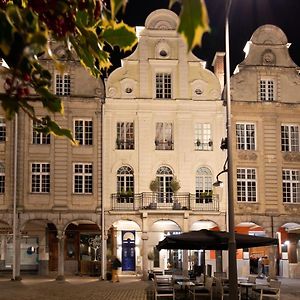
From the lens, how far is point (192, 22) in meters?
1.97

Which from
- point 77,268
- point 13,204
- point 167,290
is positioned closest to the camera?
point 167,290

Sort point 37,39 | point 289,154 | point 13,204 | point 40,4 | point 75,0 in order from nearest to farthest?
point 37,39
point 40,4
point 75,0
point 13,204
point 289,154

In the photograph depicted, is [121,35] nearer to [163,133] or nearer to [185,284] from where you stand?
[185,284]

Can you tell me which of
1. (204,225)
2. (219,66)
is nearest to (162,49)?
(219,66)

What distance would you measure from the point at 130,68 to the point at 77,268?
11719 mm

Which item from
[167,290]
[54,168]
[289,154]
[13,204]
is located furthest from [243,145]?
[167,290]

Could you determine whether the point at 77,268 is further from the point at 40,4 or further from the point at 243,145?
the point at 40,4

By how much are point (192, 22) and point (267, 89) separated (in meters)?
35.2

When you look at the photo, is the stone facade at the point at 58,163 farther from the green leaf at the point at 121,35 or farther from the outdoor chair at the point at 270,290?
the green leaf at the point at 121,35

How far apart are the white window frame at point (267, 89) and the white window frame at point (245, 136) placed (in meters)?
1.62

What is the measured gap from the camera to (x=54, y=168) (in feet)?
115

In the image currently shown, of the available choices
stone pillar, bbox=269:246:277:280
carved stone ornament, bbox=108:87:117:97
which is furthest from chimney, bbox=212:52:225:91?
stone pillar, bbox=269:246:277:280

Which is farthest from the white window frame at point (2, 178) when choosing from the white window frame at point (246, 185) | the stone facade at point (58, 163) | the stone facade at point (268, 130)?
the white window frame at point (246, 185)

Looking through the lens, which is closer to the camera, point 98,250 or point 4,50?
point 4,50
